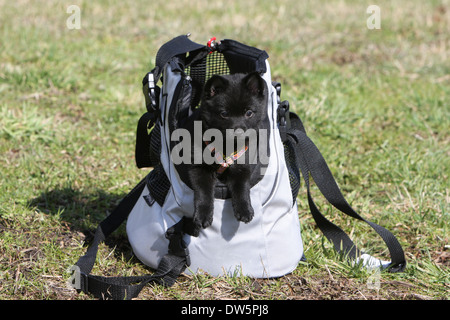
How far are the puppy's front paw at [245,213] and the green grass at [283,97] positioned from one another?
1.24 feet

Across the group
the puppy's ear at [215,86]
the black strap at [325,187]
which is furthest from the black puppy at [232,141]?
the black strap at [325,187]

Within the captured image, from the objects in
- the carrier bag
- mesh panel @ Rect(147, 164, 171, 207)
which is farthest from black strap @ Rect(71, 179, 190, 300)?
mesh panel @ Rect(147, 164, 171, 207)

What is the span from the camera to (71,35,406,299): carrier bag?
284 cm

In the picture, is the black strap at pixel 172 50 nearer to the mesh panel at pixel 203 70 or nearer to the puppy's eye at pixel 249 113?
the mesh panel at pixel 203 70

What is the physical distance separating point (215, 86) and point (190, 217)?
72 cm

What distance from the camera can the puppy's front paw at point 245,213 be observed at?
2.73 metres

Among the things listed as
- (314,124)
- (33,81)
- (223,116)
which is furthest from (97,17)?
(223,116)

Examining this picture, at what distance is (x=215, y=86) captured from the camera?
288cm

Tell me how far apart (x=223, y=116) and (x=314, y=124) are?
90.3 inches

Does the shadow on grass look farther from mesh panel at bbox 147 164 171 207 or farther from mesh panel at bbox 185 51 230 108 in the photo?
mesh panel at bbox 185 51 230 108

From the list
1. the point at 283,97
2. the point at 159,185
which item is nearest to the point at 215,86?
the point at 159,185

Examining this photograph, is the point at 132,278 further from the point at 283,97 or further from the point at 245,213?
the point at 283,97

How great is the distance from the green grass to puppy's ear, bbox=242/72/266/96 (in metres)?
1.02
